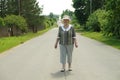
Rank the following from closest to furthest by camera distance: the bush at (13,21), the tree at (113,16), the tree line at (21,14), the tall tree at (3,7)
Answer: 1. the tree at (113,16)
2. the bush at (13,21)
3. the tree line at (21,14)
4. the tall tree at (3,7)

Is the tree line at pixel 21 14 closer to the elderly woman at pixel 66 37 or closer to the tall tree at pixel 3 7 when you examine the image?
the tall tree at pixel 3 7

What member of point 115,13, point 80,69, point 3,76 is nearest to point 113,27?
point 115,13

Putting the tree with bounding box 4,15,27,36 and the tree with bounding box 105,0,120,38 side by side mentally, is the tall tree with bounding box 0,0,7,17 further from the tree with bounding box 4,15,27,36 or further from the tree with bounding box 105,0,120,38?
the tree with bounding box 105,0,120,38

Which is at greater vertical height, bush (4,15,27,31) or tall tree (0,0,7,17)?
tall tree (0,0,7,17)

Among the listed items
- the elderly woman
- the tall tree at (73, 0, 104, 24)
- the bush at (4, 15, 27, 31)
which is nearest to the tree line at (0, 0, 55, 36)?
the bush at (4, 15, 27, 31)

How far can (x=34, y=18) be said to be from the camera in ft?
220

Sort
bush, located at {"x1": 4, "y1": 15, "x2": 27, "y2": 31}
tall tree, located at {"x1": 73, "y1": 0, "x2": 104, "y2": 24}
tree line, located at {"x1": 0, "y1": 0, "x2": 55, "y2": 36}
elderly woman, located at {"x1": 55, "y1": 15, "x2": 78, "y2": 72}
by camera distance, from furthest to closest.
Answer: tall tree, located at {"x1": 73, "y1": 0, "x2": 104, "y2": 24} < tree line, located at {"x1": 0, "y1": 0, "x2": 55, "y2": 36} < bush, located at {"x1": 4, "y1": 15, "x2": 27, "y2": 31} < elderly woman, located at {"x1": 55, "y1": 15, "x2": 78, "y2": 72}

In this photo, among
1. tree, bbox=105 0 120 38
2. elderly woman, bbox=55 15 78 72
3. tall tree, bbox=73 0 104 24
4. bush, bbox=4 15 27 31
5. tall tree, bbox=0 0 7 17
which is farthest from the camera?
tall tree, bbox=73 0 104 24

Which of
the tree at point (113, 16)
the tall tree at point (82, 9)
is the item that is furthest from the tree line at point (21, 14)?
the tree at point (113, 16)

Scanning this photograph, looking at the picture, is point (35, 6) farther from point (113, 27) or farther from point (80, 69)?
point (80, 69)

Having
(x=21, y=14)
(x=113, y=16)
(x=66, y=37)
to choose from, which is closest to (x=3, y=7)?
(x=21, y=14)

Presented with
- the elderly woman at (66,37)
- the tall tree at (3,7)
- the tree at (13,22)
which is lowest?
the tree at (13,22)

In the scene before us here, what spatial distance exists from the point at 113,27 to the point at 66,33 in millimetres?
22181

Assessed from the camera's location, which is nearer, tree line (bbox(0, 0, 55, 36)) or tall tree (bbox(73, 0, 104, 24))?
tree line (bbox(0, 0, 55, 36))
